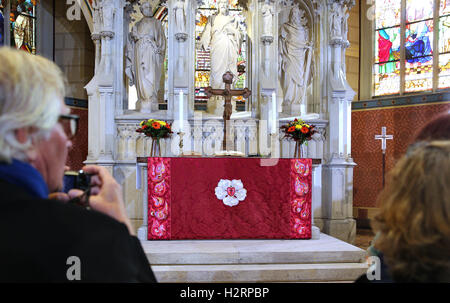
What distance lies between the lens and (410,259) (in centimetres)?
98

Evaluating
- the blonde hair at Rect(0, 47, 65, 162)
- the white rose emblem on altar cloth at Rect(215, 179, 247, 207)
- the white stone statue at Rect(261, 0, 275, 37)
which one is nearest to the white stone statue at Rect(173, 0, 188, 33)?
the white stone statue at Rect(261, 0, 275, 37)

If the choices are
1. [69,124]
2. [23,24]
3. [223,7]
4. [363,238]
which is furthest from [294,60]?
[69,124]

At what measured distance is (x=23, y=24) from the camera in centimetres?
831

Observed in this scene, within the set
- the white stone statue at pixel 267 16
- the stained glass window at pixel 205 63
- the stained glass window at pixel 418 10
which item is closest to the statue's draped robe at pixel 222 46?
the white stone statue at pixel 267 16

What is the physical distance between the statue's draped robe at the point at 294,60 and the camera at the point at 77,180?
20.7 feet

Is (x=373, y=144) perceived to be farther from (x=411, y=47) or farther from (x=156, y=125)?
(x=156, y=125)

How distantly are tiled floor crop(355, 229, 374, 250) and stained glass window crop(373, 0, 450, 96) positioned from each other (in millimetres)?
2758

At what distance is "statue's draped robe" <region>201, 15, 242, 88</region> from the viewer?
22.9 ft

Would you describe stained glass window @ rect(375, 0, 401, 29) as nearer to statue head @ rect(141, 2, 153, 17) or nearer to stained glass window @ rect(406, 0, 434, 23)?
stained glass window @ rect(406, 0, 434, 23)

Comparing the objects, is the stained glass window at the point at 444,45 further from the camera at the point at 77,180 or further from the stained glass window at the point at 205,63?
the camera at the point at 77,180

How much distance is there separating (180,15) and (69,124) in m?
5.99

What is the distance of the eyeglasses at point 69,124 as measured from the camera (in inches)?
40.6
